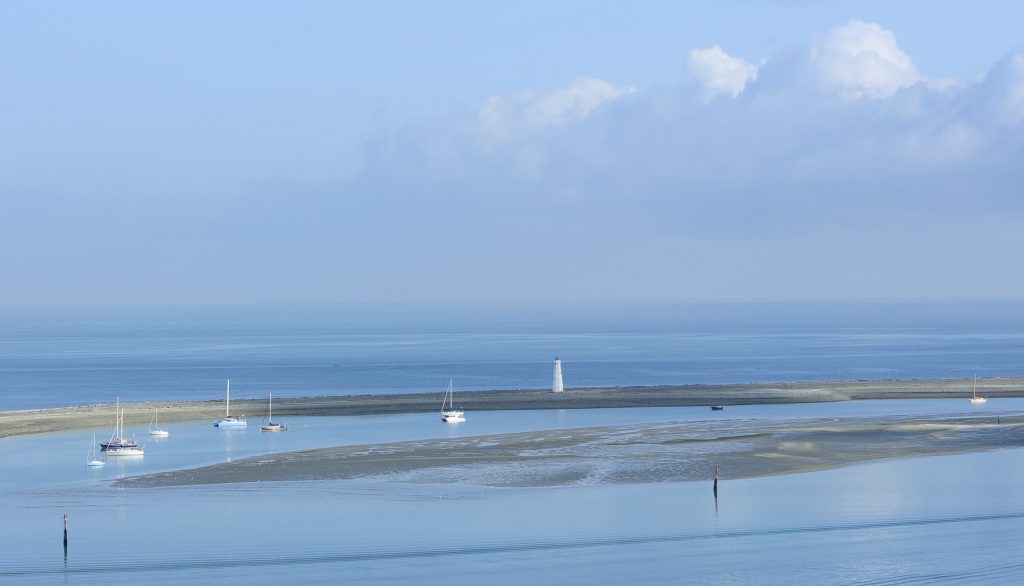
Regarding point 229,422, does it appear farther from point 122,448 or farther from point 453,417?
point 122,448

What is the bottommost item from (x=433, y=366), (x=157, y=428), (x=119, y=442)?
(x=119, y=442)

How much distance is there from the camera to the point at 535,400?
90.6 metres

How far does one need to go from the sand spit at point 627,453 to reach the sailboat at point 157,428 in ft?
43.6

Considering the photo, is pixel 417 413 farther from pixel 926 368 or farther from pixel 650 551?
pixel 926 368

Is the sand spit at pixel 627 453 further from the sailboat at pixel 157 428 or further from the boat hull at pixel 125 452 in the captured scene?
the sailboat at pixel 157 428

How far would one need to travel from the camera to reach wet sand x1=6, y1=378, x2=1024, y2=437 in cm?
8025

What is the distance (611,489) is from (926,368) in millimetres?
90378

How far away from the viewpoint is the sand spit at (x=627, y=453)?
5525cm

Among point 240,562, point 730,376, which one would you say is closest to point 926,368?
point 730,376

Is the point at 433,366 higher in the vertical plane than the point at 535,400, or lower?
higher

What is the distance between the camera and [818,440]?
2621 inches

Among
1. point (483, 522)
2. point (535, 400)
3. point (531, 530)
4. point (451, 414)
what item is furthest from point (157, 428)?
point (531, 530)

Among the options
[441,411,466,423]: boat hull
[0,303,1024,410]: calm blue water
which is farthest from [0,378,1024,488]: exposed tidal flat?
[0,303,1024,410]: calm blue water

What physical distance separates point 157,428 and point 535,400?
26292mm
